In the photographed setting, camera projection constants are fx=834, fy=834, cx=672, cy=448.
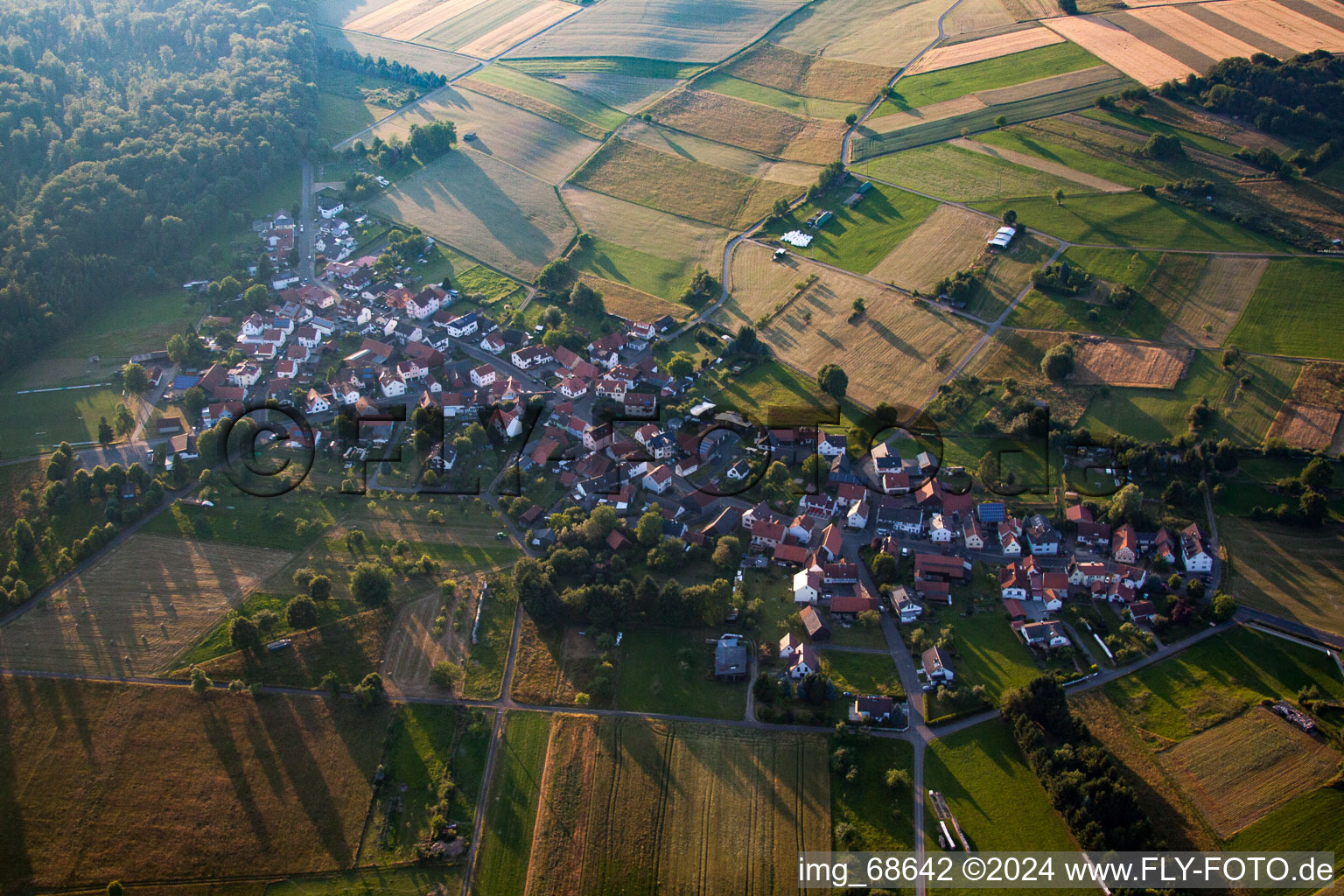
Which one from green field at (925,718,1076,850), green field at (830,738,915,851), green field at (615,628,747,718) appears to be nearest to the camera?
green field at (925,718,1076,850)

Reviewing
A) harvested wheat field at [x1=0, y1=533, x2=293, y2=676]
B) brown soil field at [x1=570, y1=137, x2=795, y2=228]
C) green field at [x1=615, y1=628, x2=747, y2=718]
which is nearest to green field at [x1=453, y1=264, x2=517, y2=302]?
brown soil field at [x1=570, y1=137, x2=795, y2=228]

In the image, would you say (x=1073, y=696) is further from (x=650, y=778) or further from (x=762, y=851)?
(x=650, y=778)

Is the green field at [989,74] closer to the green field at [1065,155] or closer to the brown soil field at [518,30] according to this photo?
the green field at [1065,155]

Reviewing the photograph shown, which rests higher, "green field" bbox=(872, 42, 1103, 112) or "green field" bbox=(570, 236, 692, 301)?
"green field" bbox=(872, 42, 1103, 112)

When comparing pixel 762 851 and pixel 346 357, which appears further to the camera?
pixel 346 357

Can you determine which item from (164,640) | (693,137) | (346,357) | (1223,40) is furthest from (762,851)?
(1223,40)

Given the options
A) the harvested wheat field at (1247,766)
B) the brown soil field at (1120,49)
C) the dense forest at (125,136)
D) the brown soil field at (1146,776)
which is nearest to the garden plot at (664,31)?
the dense forest at (125,136)

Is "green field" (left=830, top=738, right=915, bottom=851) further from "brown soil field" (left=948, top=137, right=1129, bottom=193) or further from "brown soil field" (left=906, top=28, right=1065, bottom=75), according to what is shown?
"brown soil field" (left=906, top=28, right=1065, bottom=75)

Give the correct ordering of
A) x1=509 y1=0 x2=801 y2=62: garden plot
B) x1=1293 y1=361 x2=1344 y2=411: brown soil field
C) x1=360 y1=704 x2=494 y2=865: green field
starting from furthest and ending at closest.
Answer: x1=509 y1=0 x2=801 y2=62: garden plot, x1=1293 y1=361 x2=1344 y2=411: brown soil field, x1=360 y1=704 x2=494 y2=865: green field
